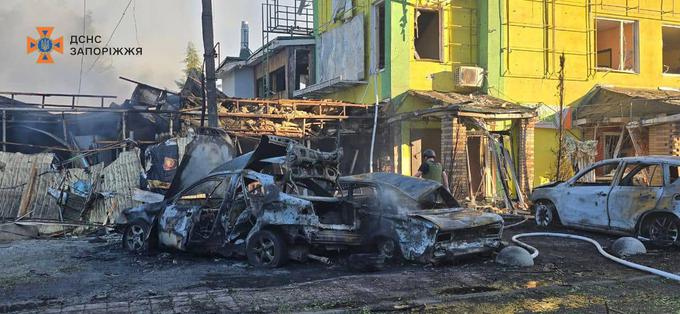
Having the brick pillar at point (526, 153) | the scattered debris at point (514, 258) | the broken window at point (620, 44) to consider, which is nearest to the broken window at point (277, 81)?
the brick pillar at point (526, 153)

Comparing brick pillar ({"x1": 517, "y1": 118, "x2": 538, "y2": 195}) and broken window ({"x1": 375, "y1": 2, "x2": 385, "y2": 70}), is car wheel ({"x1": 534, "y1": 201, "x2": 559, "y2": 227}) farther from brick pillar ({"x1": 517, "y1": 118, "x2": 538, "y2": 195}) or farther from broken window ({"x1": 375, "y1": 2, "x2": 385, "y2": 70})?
broken window ({"x1": 375, "y1": 2, "x2": 385, "y2": 70})

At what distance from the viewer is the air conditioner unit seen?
16.4 meters

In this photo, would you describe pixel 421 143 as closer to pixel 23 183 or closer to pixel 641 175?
pixel 641 175

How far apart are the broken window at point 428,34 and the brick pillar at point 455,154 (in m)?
3.51

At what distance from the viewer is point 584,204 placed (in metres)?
10.6

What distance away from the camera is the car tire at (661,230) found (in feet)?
29.6

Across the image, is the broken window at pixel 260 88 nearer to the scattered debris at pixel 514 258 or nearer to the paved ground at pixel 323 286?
the paved ground at pixel 323 286

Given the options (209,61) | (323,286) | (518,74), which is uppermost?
(518,74)

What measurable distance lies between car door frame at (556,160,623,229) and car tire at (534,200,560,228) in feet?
0.98

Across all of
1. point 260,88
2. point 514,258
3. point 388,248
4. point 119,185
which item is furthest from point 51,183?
point 260,88

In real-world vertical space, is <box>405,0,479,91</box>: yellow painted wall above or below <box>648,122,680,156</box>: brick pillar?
above

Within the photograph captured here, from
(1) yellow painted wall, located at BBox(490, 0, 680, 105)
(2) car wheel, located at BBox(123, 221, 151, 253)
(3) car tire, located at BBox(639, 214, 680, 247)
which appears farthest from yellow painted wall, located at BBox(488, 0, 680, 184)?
(2) car wheel, located at BBox(123, 221, 151, 253)

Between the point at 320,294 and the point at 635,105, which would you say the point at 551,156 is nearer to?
the point at 635,105

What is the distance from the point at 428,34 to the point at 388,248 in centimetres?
1186
